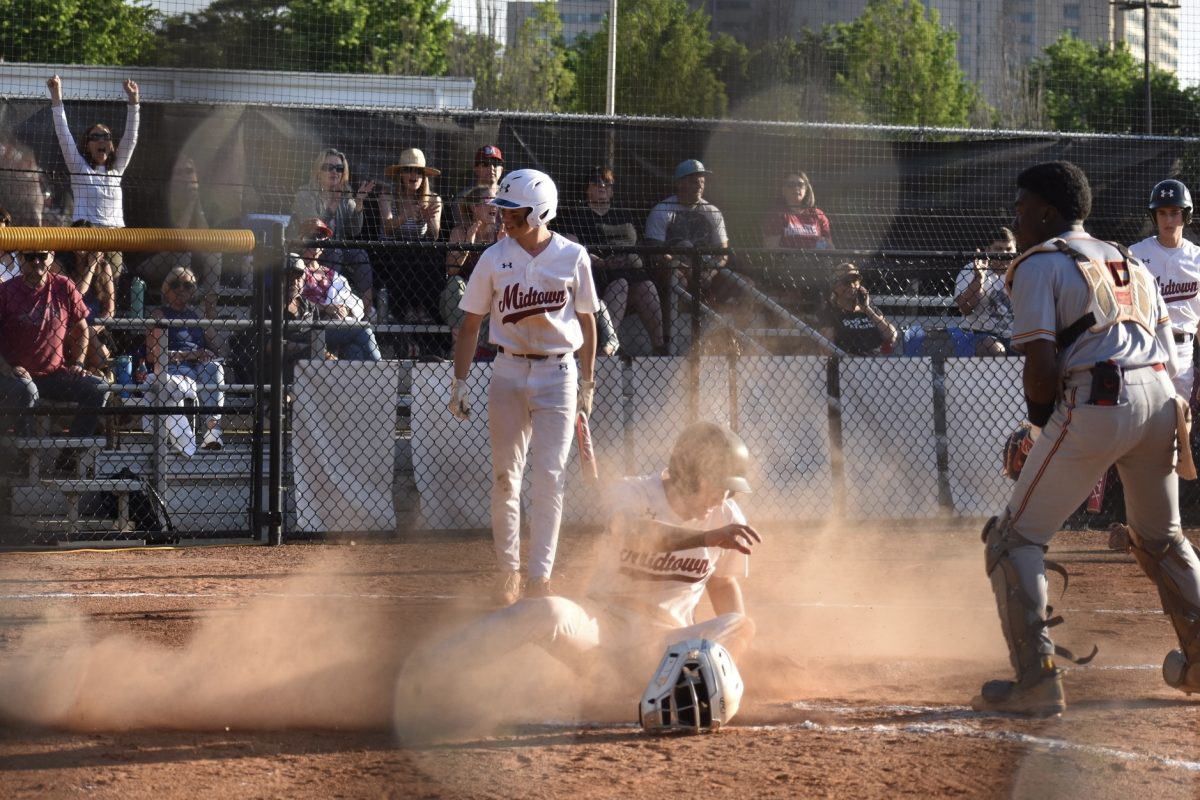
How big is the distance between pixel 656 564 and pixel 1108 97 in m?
22.2

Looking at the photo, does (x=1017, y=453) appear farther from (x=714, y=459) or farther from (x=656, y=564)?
(x=656, y=564)

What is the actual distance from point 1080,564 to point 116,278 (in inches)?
296

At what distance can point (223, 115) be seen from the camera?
1197 cm

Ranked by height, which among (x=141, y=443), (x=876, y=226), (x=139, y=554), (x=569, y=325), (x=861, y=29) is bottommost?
(x=139, y=554)

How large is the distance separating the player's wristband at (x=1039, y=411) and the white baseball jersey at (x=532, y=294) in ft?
9.18

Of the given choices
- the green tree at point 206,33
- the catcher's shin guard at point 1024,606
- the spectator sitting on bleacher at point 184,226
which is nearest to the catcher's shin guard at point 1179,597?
the catcher's shin guard at point 1024,606

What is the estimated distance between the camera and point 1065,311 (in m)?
5.09

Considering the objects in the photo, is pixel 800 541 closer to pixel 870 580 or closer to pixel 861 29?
pixel 870 580

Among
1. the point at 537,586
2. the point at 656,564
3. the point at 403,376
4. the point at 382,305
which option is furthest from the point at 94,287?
the point at 656,564

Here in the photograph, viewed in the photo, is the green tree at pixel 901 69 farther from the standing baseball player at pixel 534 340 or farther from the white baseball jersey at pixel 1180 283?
the standing baseball player at pixel 534 340

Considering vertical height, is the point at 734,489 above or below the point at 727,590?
above

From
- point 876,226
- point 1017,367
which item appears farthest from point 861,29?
point 1017,367

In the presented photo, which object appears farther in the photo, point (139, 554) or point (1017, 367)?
point (1017, 367)

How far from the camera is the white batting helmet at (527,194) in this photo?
23.3ft
